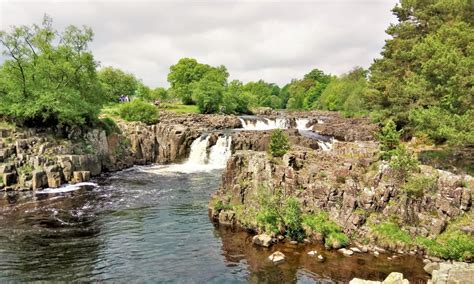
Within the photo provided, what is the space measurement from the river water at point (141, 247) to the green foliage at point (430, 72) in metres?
14.4

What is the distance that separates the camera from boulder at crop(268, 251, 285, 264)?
24.9 meters

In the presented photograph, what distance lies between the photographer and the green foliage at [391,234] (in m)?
26.2

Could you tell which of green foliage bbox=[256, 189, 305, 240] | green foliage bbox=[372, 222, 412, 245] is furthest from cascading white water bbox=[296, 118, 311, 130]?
green foliage bbox=[372, 222, 412, 245]

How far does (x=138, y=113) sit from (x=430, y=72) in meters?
55.7

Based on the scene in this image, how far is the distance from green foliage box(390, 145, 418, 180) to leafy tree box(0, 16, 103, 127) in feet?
136

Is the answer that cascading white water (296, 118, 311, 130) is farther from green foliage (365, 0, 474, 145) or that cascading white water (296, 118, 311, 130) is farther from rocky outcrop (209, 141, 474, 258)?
rocky outcrop (209, 141, 474, 258)

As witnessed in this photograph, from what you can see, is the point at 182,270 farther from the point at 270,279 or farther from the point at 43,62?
the point at 43,62

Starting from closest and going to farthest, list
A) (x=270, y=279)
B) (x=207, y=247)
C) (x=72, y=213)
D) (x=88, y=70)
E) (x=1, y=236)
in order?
(x=270, y=279) → (x=207, y=247) → (x=1, y=236) → (x=72, y=213) → (x=88, y=70)

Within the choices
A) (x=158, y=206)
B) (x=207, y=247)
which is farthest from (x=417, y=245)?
(x=158, y=206)

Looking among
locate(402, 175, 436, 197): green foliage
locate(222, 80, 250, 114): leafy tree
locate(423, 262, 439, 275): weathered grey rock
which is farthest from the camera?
locate(222, 80, 250, 114): leafy tree

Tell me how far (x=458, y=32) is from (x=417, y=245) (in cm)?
2553

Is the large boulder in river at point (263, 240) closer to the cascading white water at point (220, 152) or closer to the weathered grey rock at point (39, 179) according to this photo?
the weathered grey rock at point (39, 179)

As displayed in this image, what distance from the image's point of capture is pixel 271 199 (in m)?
30.1

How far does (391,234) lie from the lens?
2670 centimetres
